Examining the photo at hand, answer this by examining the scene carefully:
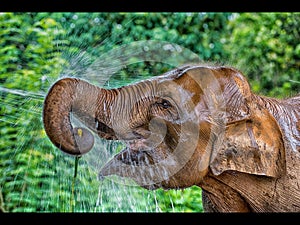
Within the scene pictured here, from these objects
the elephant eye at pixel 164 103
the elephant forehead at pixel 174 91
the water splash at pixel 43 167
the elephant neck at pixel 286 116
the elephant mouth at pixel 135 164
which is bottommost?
the water splash at pixel 43 167

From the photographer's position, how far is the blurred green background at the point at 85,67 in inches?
186

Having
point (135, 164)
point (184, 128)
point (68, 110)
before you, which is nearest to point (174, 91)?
point (184, 128)

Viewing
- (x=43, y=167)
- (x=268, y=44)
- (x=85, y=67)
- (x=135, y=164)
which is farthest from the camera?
(x=268, y=44)

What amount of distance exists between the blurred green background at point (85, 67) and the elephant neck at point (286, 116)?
651mm

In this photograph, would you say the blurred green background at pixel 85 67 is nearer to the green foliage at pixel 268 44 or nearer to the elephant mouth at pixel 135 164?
the green foliage at pixel 268 44

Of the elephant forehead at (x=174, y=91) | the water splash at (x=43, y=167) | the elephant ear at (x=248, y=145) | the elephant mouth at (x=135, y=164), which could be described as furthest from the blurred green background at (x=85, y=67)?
the elephant ear at (x=248, y=145)

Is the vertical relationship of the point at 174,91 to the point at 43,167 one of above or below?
above

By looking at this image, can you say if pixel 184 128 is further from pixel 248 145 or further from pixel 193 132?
pixel 248 145

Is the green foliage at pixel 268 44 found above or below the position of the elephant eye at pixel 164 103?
below

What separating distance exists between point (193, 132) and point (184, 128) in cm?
4

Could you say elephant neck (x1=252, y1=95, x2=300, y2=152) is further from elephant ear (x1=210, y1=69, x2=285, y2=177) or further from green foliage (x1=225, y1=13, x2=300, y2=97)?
green foliage (x1=225, y1=13, x2=300, y2=97)

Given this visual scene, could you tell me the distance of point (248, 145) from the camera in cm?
284

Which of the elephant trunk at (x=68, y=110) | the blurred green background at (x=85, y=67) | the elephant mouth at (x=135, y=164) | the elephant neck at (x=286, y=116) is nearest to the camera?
the elephant trunk at (x=68, y=110)

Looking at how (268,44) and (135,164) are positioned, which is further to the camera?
(268,44)
